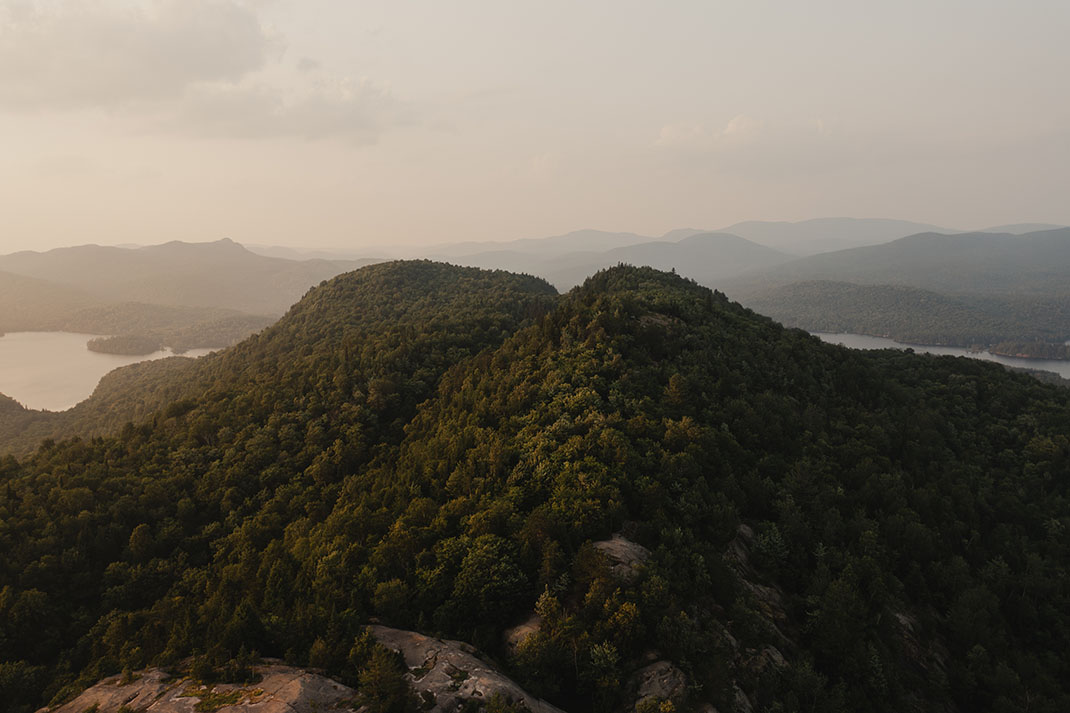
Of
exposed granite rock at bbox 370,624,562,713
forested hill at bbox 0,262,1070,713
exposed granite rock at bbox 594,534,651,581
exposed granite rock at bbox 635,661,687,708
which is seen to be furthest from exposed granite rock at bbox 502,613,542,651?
exposed granite rock at bbox 635,661,687,708

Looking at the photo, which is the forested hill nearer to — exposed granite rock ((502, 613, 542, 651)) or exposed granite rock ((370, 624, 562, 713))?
exposed granite rock ((502, 613, 542, 651))

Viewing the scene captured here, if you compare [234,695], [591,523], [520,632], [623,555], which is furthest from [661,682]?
[234,695]

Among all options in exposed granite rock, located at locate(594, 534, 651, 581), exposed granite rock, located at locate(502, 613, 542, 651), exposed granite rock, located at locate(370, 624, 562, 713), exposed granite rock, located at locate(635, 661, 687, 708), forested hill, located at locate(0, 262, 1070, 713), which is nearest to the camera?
exposed granite rock, located at locate(370, 624, 562, 713)

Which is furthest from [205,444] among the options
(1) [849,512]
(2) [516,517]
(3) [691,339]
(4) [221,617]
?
(1) [849,512]

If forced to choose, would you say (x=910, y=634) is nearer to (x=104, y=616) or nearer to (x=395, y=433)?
(x=395, y=433)

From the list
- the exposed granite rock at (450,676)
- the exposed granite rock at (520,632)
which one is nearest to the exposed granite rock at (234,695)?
the exposed granite rock at (450,676)

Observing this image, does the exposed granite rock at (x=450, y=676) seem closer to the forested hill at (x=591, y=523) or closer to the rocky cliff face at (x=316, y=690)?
the rocky cliff face at (x=316, y=690)
